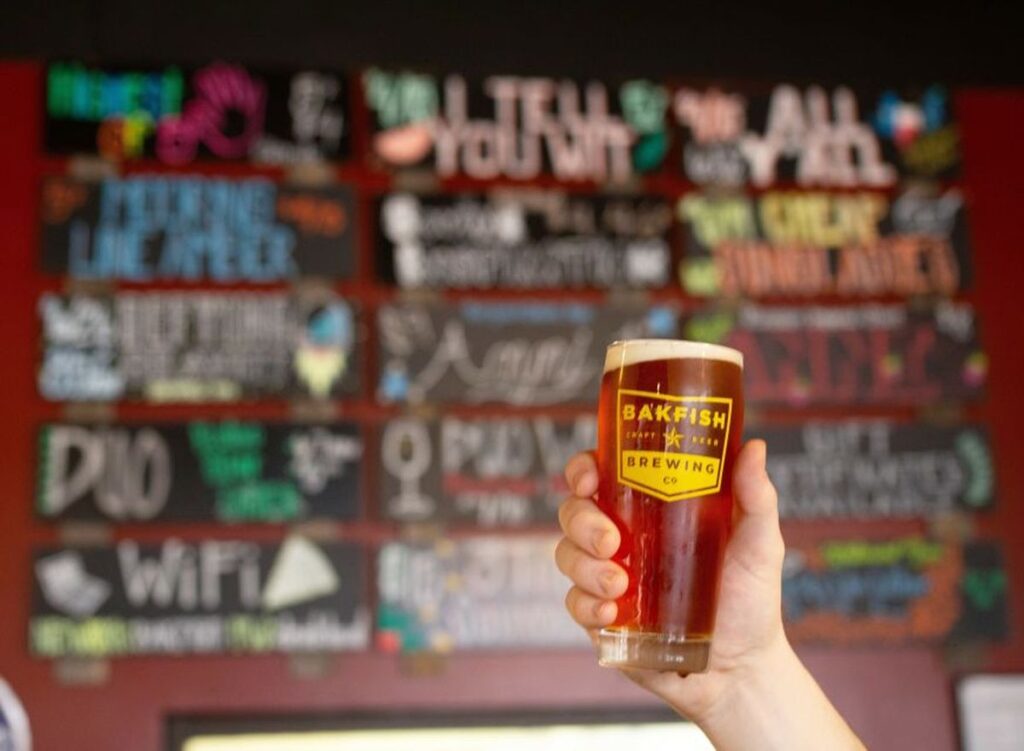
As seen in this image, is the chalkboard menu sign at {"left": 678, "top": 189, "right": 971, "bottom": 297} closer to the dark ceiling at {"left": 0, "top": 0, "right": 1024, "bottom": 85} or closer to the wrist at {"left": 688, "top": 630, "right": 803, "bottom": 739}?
the dark ceiling at {"left": 0, "top": 0, "right": 1024, "bottom": 85}

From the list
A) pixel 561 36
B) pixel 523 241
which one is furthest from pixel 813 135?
pixel 523 241

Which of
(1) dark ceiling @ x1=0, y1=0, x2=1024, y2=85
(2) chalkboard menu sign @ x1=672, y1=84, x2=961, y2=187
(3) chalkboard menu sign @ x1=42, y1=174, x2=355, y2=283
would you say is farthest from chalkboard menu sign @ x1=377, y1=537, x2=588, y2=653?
(1) dark ceiling @ x1=0, y1=0, x2=1024, y2=85

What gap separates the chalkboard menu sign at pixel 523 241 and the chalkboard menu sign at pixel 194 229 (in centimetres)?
14

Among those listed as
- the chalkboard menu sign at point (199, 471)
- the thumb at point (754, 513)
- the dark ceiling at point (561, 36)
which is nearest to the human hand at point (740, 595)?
the thumb at point (754, 513)

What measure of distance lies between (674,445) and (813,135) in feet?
8.10

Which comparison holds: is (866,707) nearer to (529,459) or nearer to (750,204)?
(529,459)

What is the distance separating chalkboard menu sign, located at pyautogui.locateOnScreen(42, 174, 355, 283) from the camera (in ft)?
10.1

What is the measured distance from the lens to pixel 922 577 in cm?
322

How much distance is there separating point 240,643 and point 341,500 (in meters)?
0.40

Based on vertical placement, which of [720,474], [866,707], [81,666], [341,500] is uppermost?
[720,474]

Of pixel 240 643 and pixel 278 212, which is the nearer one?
pixel 240 643

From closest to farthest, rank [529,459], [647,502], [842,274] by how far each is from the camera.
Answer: [647,502]
[529,459]
[842,274]

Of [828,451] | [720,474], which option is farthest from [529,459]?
[720,474]

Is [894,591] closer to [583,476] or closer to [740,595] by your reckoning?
[740,595]
